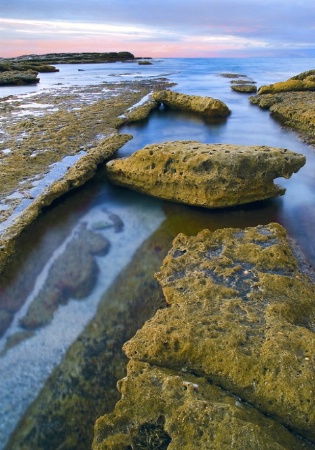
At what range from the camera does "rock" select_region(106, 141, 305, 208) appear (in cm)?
973

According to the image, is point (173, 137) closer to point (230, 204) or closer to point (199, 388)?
point (230, 204)

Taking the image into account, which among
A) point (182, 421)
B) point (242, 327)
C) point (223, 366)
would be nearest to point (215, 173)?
point (242, 327)

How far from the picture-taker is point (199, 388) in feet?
14.3

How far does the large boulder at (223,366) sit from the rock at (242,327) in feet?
0.04

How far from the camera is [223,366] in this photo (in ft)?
15.3

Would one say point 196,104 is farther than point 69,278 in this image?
Yes

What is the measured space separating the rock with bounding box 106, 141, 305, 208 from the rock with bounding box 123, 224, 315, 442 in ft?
8.34

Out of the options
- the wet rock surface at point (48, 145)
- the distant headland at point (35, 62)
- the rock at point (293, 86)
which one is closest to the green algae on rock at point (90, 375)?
the wet rock surface at point (48, 145)

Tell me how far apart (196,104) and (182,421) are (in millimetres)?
20309

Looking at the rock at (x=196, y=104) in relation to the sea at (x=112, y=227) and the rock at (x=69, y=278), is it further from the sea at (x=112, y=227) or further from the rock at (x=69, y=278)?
the rock at (x=69, y=278)

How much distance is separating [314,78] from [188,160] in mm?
23116

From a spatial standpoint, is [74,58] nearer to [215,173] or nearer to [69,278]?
[215,173]

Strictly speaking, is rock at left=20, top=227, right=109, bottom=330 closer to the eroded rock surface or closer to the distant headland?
the eroded rock surface

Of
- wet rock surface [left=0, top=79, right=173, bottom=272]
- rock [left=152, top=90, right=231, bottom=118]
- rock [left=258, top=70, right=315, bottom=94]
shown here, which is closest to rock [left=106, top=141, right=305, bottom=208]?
wet rock surface [left=0, top=79, right=173, bottom=272]
